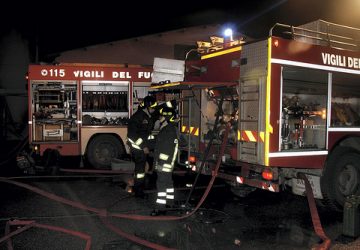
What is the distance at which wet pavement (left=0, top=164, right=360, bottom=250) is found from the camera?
496 centimetres

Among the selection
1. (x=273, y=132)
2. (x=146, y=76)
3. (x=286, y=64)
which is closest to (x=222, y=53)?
(x=286, y=64)

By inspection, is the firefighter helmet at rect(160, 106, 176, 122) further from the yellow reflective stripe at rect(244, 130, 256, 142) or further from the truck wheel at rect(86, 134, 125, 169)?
the truck wheel at rect(86, 134, 125, 169)

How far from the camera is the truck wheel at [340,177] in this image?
621 centimetres

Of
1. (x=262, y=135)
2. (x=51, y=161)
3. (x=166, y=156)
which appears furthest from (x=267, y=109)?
(x=51, y=161)

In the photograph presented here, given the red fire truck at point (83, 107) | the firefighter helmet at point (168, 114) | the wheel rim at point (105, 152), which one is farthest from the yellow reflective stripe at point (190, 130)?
the wheel rim at point (105, 152)

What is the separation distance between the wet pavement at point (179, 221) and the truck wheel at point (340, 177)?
301 mm

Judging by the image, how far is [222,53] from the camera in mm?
6793

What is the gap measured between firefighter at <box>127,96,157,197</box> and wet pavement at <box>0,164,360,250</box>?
1.37 feet

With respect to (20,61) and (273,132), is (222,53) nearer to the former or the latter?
(273,132)

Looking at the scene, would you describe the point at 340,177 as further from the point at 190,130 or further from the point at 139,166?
the point at 139,166

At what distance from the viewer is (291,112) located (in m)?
6.25

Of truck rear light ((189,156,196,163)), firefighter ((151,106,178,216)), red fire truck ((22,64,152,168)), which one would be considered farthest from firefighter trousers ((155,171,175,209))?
red fire truck ((22,64,152,168))

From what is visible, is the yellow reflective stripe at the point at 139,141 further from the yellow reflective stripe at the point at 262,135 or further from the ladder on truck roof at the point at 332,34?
the ladder on truck roof at the point at 332,34

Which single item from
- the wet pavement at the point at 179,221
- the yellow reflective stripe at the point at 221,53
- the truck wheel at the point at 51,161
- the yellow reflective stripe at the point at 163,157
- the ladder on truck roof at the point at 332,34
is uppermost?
the ladder on truck roof at the point at 332,34
